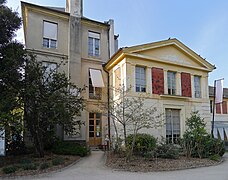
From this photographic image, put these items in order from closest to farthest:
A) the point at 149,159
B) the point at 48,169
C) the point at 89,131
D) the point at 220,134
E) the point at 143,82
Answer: the point at 48,169
the point at 149,159
the point at 143,82
the point at 89,131
the point at 220,134

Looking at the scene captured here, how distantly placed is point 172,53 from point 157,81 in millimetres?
2964

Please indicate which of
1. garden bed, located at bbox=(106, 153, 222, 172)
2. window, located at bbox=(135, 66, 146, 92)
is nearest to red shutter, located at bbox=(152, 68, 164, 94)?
window, located at bbox=(135, 66, 146, 92)

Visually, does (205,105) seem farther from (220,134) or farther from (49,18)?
(49,18)

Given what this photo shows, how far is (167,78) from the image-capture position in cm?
1914

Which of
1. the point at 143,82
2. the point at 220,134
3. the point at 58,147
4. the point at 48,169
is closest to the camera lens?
the point at 48,169

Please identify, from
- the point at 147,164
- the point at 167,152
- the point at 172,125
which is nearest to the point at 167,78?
the point at 172,125

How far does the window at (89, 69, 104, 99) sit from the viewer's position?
19703mm

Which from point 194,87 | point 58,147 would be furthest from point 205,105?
point 58,147

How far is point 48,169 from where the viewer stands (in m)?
11.2

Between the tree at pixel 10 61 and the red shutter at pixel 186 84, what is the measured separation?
12050 millimetres

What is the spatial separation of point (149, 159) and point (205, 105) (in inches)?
363

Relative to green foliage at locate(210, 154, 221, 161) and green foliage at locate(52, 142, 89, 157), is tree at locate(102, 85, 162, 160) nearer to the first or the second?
green foliage at locate(52, 142, 89, 157)

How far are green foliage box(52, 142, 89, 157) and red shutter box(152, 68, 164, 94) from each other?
22.1 feet

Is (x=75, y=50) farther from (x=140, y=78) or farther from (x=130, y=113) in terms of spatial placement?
(x=130, y=113)
